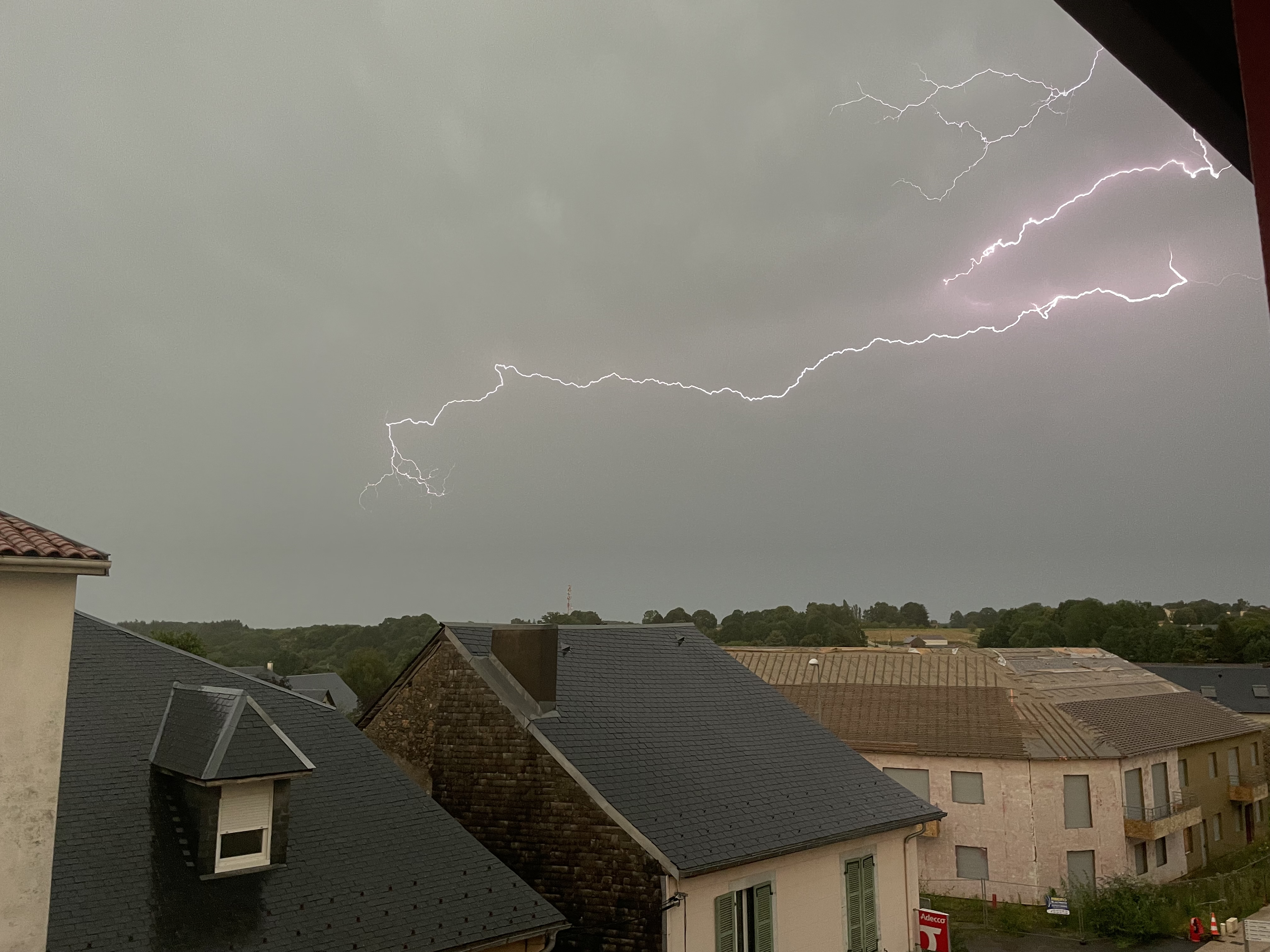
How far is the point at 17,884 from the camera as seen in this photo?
8.15 m

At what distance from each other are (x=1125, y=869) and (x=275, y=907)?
29426mm

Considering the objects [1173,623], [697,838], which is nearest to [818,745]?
[697,838]

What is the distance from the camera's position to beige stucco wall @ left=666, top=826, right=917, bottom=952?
13.5 m

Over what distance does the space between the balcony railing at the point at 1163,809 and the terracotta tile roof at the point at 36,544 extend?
32627 mm

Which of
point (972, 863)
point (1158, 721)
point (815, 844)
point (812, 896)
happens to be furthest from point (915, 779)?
point (815, 844)

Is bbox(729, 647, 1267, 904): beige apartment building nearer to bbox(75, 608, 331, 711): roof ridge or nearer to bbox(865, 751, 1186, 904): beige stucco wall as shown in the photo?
bbox(865, 751, 1186, 904): beige stucco wall

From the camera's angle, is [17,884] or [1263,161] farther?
[17,884]

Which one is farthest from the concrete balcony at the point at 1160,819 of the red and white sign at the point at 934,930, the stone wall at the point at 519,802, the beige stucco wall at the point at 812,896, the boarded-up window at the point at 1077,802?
the stone wall at the point at 519,802

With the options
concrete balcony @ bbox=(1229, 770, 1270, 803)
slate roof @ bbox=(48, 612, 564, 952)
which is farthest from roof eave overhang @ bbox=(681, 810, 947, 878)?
concrete balcony @ bbox=(1229, 770, 1270, 803)

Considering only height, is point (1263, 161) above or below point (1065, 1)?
below

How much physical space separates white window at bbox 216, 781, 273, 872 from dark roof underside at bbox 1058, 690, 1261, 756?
29164 millimetres

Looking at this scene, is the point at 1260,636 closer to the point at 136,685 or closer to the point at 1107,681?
the point at 1107,681

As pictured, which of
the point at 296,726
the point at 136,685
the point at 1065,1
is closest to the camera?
the point at 1065,1

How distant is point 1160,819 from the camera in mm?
31297
